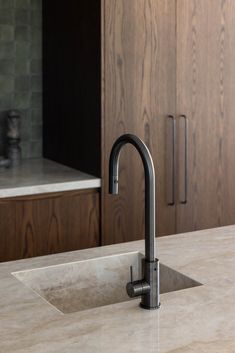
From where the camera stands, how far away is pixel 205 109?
11.6 feet

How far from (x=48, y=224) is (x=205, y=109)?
3.31ft

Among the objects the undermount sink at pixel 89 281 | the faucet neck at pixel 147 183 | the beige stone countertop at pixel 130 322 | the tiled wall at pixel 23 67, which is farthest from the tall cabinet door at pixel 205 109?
the faucet neck at pixel 147 183

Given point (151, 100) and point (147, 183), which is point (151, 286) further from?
point (151, 100)

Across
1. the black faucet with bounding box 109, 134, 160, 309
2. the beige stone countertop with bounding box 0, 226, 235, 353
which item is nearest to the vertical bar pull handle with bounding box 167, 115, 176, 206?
the beige stone countertop with bounding box 0, 226, 235, 353

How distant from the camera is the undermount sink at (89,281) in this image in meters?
2.08

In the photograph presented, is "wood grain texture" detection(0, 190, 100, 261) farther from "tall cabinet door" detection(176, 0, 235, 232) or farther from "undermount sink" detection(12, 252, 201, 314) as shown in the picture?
"undermount sink" detection(12, 252, 201, 314)

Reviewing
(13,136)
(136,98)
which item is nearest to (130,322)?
(136,98)

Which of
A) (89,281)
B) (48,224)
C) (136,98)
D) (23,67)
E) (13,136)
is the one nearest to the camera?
(89,281)

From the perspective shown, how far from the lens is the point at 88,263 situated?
7.11 ft

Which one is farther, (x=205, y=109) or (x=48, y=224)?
(x=205, y=109)

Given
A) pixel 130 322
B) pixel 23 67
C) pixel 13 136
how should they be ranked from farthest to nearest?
pixel 23 67 < pixel 13 136 < pixel 130 322

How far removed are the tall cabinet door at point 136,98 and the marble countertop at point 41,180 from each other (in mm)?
129

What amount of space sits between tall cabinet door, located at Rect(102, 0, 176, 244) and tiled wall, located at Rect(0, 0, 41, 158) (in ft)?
2.32

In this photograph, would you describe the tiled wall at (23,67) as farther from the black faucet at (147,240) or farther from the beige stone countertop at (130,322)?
the black faucet at (147,240)
